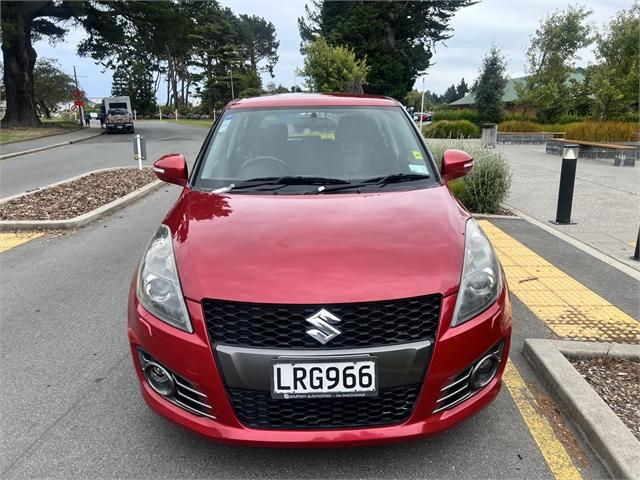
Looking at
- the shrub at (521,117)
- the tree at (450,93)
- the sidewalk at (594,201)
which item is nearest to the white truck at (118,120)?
the shrub at (521,117)

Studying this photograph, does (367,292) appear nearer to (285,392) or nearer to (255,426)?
(285,392)

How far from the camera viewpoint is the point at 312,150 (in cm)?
343

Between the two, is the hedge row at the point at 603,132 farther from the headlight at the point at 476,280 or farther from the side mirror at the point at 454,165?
the headlight at the point at 476,280

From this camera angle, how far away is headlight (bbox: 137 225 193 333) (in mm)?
2180

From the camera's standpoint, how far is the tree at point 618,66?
21.4m

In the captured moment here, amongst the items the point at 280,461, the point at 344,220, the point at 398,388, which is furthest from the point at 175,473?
the point at 344,220

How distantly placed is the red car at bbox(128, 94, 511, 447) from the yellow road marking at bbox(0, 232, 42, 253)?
4661 mm

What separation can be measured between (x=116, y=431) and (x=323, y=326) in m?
1.37

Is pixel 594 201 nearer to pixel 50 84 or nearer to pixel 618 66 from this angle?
pixel 618 66

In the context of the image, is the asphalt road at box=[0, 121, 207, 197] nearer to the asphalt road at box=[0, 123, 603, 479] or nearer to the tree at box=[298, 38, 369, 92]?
the asphalt road at box=[0, 123, 603, 479]

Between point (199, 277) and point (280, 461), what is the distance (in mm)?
951

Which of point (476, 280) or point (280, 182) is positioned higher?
point (280, 182)

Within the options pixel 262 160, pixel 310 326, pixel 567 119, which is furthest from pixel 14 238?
pixel 567 119

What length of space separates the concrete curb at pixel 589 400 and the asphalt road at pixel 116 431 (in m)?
0.10
